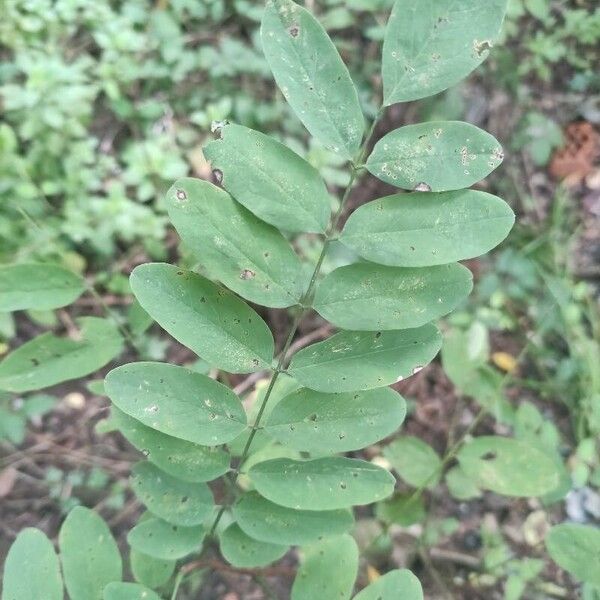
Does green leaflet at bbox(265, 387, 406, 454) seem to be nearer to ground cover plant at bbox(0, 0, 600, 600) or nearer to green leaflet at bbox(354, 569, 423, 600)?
ground cover plant at bbox(0, 0, 600, 600)

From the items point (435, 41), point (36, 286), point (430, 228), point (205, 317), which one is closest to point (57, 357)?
point (36, 286)

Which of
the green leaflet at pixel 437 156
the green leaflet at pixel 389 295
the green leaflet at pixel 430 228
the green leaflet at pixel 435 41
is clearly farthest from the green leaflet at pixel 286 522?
the green leaflet at pixel 435 41

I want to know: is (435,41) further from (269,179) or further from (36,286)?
(36,286)

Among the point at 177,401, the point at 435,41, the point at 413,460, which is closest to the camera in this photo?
the point at 435,41

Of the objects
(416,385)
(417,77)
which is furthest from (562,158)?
(417,77)

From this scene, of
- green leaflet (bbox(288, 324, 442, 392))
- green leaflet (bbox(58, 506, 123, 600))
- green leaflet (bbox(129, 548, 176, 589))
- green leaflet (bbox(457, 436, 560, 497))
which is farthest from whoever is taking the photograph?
green leaflet (bbox(457, 436, 560, 497))

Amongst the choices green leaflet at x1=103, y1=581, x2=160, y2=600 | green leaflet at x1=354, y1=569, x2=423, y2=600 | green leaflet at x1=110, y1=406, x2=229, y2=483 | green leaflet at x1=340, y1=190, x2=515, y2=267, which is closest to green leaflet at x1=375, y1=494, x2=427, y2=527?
→ green leaflet at x1=354, y1=569, x2=423, y2=600
